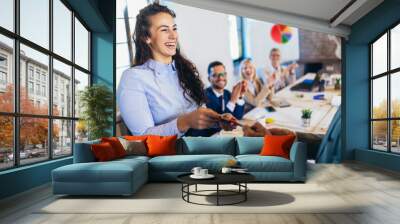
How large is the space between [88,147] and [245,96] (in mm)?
4262

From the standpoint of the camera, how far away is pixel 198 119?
337 inches

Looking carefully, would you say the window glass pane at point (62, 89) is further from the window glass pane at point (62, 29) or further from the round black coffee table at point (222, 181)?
the round black coffee table at point (222, 181)

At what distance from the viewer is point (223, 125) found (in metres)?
8.63

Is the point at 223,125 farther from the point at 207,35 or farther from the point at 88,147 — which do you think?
the point at 88,147

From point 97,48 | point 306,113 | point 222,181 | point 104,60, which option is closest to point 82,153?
point 222,181

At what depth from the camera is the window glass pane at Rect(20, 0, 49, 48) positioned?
532 centimetres

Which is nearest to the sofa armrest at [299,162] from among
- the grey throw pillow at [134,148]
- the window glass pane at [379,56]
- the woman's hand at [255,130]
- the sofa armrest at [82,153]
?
the grey throw pillow at [134,148]

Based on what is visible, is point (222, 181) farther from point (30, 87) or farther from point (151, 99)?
point (151, 99)

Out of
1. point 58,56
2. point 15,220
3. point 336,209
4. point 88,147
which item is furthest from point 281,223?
point 58,56

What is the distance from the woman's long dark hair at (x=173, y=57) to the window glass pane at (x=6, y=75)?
12.1ft

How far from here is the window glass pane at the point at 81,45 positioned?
7.53 metres

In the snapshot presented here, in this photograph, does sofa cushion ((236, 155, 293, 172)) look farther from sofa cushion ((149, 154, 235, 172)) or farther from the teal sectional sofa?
sofa cushion ((149, 154, 235, 172))

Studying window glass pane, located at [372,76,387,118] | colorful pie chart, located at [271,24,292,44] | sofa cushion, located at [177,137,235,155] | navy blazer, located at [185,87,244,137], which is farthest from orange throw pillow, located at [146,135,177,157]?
window glass pane, located at [372,76,387,118]

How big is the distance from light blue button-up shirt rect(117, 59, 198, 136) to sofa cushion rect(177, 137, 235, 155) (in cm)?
160
